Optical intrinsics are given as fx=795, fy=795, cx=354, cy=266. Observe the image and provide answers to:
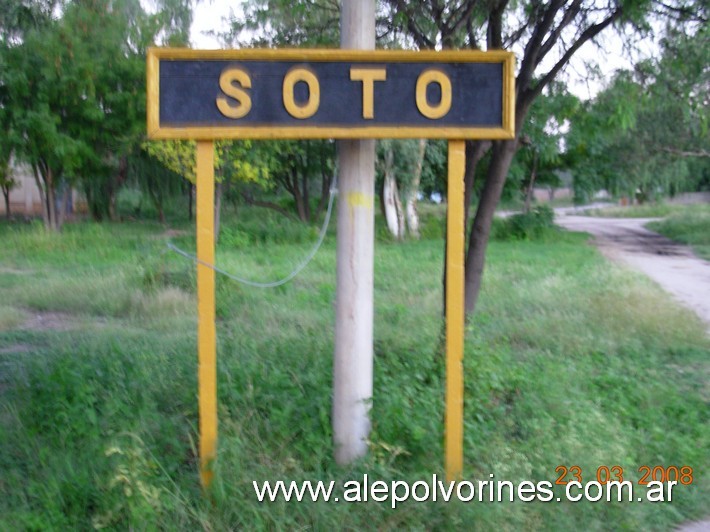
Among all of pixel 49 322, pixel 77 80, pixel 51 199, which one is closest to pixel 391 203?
pixel 77 80

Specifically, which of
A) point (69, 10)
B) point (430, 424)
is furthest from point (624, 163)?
point (430, 424)

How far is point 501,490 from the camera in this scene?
432 centimetres

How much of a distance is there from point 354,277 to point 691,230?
26.7 m

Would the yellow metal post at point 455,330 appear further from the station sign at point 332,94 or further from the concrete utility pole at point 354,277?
the concrete utility pole at point 354,277

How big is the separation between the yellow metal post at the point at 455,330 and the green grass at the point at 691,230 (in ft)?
60.3

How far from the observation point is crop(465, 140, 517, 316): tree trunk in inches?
285

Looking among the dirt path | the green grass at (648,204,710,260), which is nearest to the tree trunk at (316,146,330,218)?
the dirt path

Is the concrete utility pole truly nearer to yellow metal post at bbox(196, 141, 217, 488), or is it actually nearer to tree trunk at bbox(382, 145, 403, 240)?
yellow metal post at bbox(196, 141, 217, 488)

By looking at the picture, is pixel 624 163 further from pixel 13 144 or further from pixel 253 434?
pixel 253 434

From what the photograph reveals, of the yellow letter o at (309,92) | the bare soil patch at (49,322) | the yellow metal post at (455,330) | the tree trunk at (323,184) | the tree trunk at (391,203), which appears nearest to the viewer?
the yellow letter o at (309,92)

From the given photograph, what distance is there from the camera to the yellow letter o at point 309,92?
4.25 meters

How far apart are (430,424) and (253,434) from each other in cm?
105

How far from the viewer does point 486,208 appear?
7.34 meters
